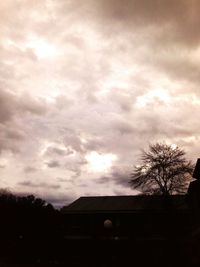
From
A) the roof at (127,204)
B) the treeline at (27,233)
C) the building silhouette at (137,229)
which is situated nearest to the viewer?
the building silhouette at (137,229)

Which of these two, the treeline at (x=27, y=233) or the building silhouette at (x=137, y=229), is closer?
the building silhouette at (x=137, y=229)

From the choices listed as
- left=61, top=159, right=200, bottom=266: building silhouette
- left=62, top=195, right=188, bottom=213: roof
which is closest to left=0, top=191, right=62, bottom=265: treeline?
left=61, top=159, right=200, bottom=266: building silhouette

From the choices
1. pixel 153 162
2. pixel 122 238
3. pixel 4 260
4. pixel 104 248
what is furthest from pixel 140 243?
pixel 4 260

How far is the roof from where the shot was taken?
1769 inches

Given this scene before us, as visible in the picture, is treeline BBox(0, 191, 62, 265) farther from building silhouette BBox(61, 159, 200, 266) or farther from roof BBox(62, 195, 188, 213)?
roof BBox(62, 195, 188, 213)

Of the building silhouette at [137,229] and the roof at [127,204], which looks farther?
the roof at [127,204]

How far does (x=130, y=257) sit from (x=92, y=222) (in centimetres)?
1549

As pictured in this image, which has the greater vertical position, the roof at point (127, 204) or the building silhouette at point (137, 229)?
the roof at point (127, 204)

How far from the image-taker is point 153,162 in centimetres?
4503

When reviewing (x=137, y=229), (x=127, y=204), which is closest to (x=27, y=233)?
(x=127, y=204)

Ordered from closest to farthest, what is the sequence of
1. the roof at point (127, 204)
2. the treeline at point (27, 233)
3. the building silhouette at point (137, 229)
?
the building silhouette at point (137, 229)
the treeline at point (27, 233)
the roof at point (127, 204)

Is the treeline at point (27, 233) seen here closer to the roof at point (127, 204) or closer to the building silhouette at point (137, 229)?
the building silhouette at point (137, 229)

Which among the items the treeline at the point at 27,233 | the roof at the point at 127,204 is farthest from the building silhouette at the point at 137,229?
the treeline at the point at 27,233

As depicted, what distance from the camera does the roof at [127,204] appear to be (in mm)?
44938
